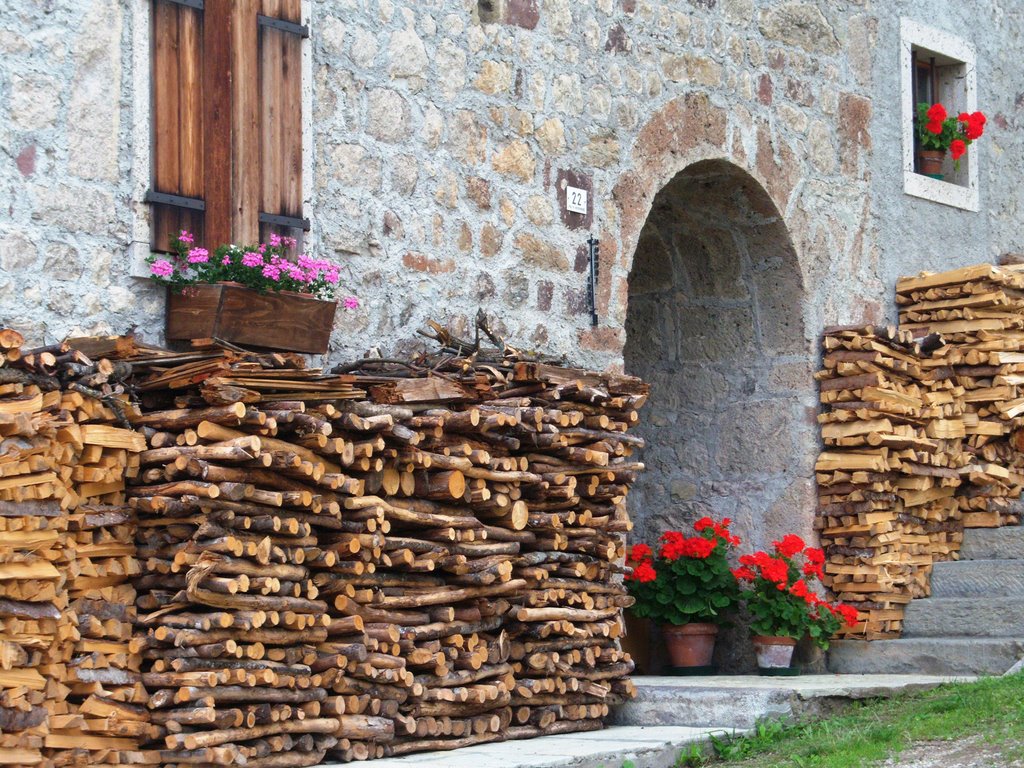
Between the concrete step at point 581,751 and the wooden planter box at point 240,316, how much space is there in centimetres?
164

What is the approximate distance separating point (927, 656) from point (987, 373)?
6.38 feet

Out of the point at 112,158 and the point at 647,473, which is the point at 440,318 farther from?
the point at 647,473

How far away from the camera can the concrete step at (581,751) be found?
563 centimetres

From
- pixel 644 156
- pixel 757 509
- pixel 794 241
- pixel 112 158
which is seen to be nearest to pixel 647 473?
pixel 757 509

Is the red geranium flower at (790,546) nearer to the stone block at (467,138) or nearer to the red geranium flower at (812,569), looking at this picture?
the red geranium flower at (812,569)

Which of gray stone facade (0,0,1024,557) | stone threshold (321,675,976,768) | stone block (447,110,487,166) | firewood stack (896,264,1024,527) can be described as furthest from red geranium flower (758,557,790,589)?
stone block (447,110,487,166)

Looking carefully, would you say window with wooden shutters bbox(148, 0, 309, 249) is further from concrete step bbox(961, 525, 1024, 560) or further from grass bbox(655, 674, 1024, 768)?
concrete step bbox(961, 525, 1024, 560)

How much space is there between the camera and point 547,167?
7.57m

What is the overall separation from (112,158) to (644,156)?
10.6ft

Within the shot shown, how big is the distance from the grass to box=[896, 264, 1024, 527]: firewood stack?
229 centimetres

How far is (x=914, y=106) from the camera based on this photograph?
33.8ft

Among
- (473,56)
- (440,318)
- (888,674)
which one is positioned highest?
(473,56)

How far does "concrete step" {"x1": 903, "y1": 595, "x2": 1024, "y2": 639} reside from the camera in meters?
8.44

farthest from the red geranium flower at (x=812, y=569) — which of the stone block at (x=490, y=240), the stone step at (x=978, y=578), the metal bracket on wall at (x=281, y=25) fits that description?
the metal bracket on wall at (x=281, y=25)
